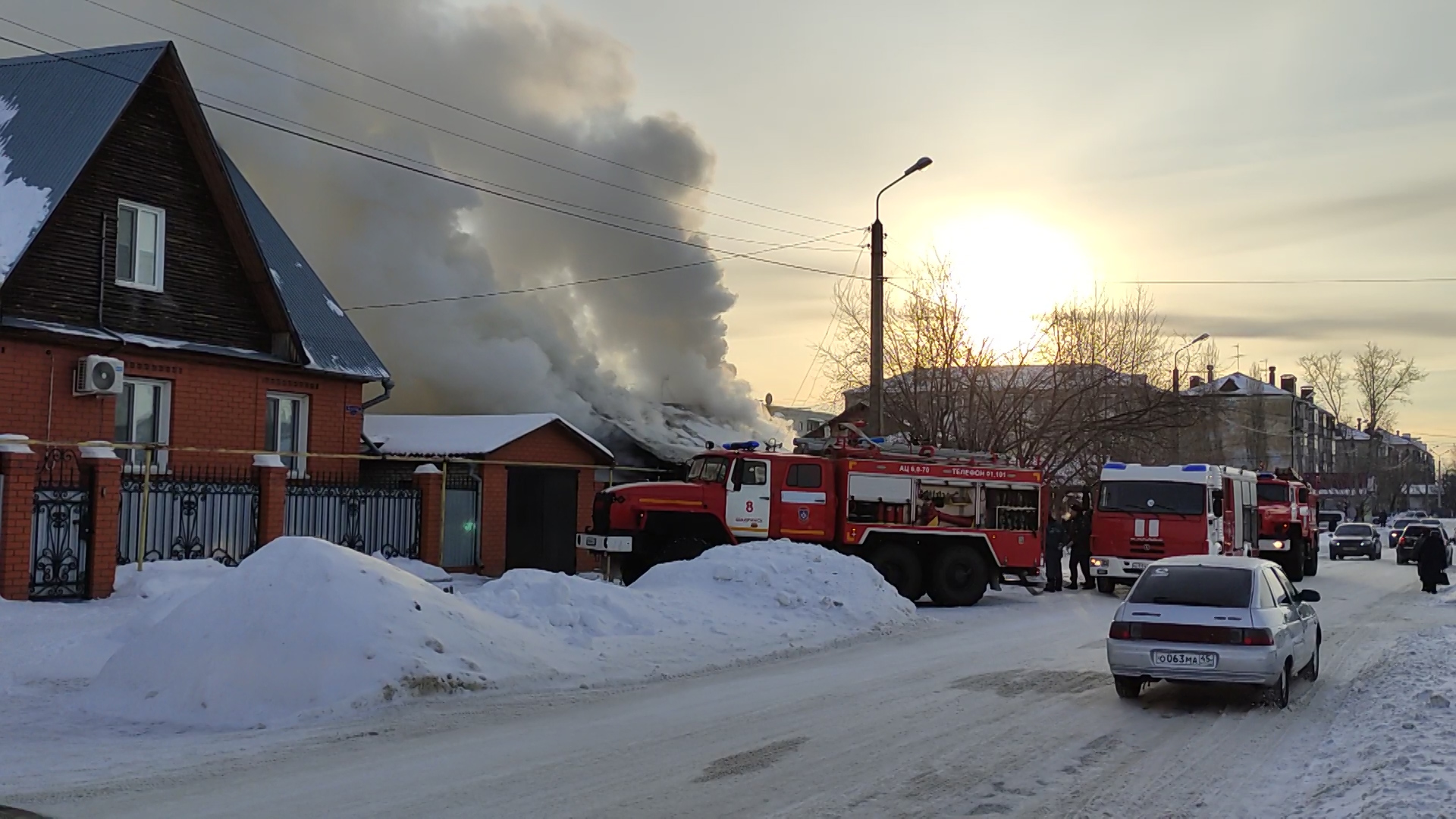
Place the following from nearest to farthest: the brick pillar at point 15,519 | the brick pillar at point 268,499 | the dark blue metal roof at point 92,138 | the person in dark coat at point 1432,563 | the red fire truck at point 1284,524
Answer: the brick pillar at point 15,519, the brick pillar at point 268,499, the dark blue metal roof at point 92,138, the person in dark coat at point 1432,563, the red fire truck at point 1284,524

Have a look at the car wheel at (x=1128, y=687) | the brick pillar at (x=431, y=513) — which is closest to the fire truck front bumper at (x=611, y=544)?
the brick pillar at (x=431, y=513)

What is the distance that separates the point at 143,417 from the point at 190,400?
2.44ft

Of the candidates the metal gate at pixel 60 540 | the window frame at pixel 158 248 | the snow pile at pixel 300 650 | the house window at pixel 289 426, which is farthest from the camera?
the house window at pixel 289 426

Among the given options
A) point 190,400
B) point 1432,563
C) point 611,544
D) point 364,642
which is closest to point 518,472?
point 611,544

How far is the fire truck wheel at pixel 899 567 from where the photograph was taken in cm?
2112

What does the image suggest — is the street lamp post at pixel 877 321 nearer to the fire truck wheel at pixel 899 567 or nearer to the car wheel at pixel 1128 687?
the fire truck wheel at pixel 899 567

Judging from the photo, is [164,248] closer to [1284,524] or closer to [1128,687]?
[1128,687]

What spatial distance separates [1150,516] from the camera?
78.1 feet

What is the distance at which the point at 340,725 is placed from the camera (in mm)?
9430

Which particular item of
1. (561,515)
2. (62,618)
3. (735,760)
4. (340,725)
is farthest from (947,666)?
(561,515)

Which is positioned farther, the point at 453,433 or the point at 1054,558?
the point at 1054,558

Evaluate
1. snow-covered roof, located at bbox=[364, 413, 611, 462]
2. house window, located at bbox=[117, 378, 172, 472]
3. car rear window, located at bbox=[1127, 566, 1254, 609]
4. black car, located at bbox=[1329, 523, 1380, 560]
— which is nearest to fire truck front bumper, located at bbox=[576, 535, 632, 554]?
snow-covered roof, located at bbox=[364, 413, 611, 462]

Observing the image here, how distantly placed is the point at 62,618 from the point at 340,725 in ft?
18.4

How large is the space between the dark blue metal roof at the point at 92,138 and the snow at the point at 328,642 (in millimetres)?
7299
